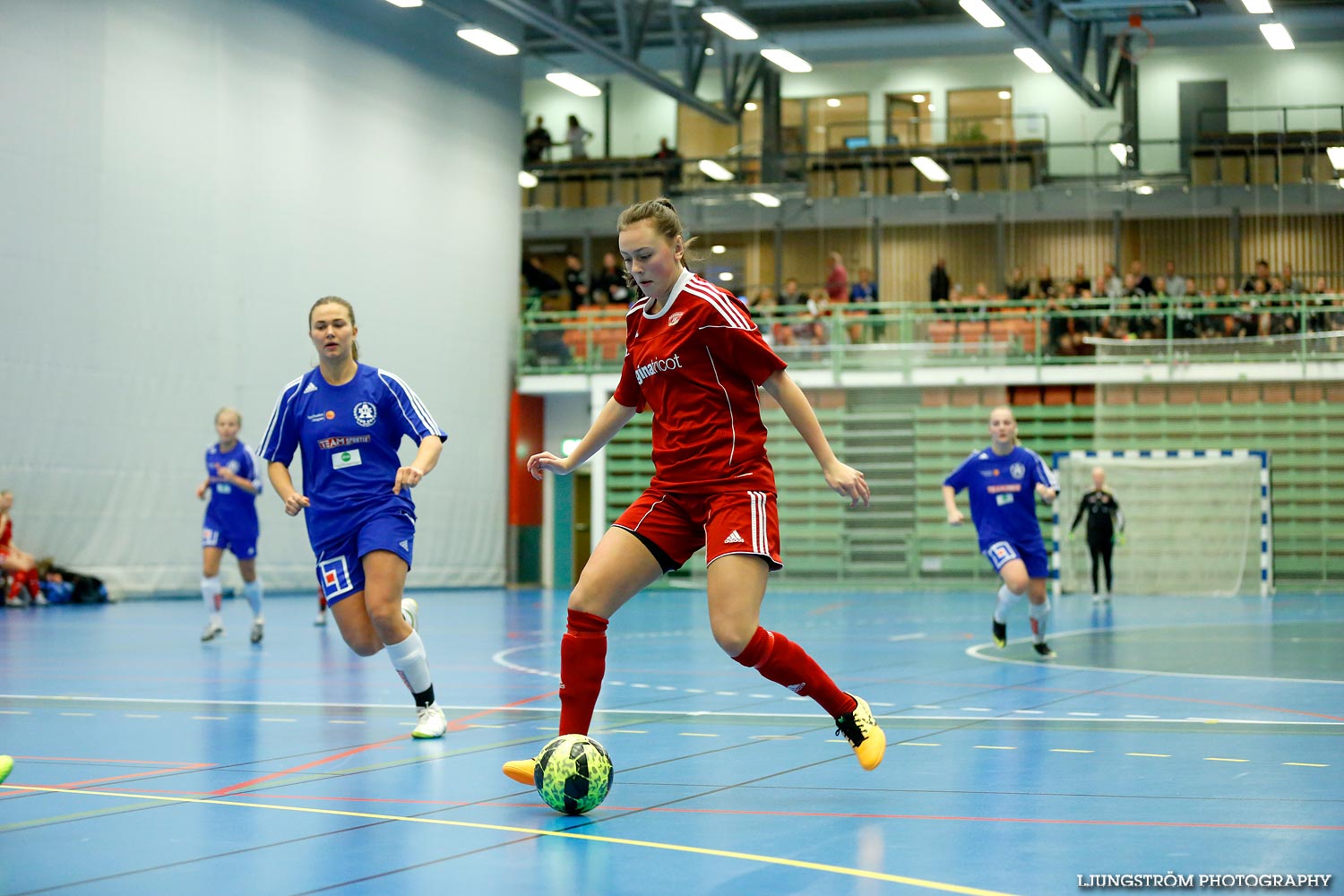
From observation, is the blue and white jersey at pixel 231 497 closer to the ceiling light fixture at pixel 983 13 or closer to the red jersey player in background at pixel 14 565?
the red jersey player in background at pixel 14 565

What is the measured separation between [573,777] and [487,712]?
3352 mm

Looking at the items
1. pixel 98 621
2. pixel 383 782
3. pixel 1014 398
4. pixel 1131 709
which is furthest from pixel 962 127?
pixel 383 782

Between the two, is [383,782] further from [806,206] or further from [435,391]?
[806,206]

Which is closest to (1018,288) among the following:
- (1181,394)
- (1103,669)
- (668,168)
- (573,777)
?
(1181,394)

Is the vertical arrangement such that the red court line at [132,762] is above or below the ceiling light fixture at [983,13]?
Answer: below

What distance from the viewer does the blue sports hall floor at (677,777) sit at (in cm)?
422

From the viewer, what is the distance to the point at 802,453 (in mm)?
30656

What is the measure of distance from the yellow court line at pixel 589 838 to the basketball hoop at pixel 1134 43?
30.4 meters

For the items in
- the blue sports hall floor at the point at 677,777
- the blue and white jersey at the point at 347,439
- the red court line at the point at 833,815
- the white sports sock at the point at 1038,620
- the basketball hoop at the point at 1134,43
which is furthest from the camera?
the basketball hoop at the point at 1134,43

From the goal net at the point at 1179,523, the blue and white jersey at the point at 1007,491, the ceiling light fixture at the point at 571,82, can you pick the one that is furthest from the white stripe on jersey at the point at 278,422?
the ceiling light fixture at the point at 571,82

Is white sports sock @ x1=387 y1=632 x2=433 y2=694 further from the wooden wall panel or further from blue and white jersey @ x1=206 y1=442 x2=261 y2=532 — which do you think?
the wooden wall panel

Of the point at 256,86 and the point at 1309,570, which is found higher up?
the point at 256,86

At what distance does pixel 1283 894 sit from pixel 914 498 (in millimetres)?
25851

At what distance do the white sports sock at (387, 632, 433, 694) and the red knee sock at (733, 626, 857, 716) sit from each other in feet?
7.79
